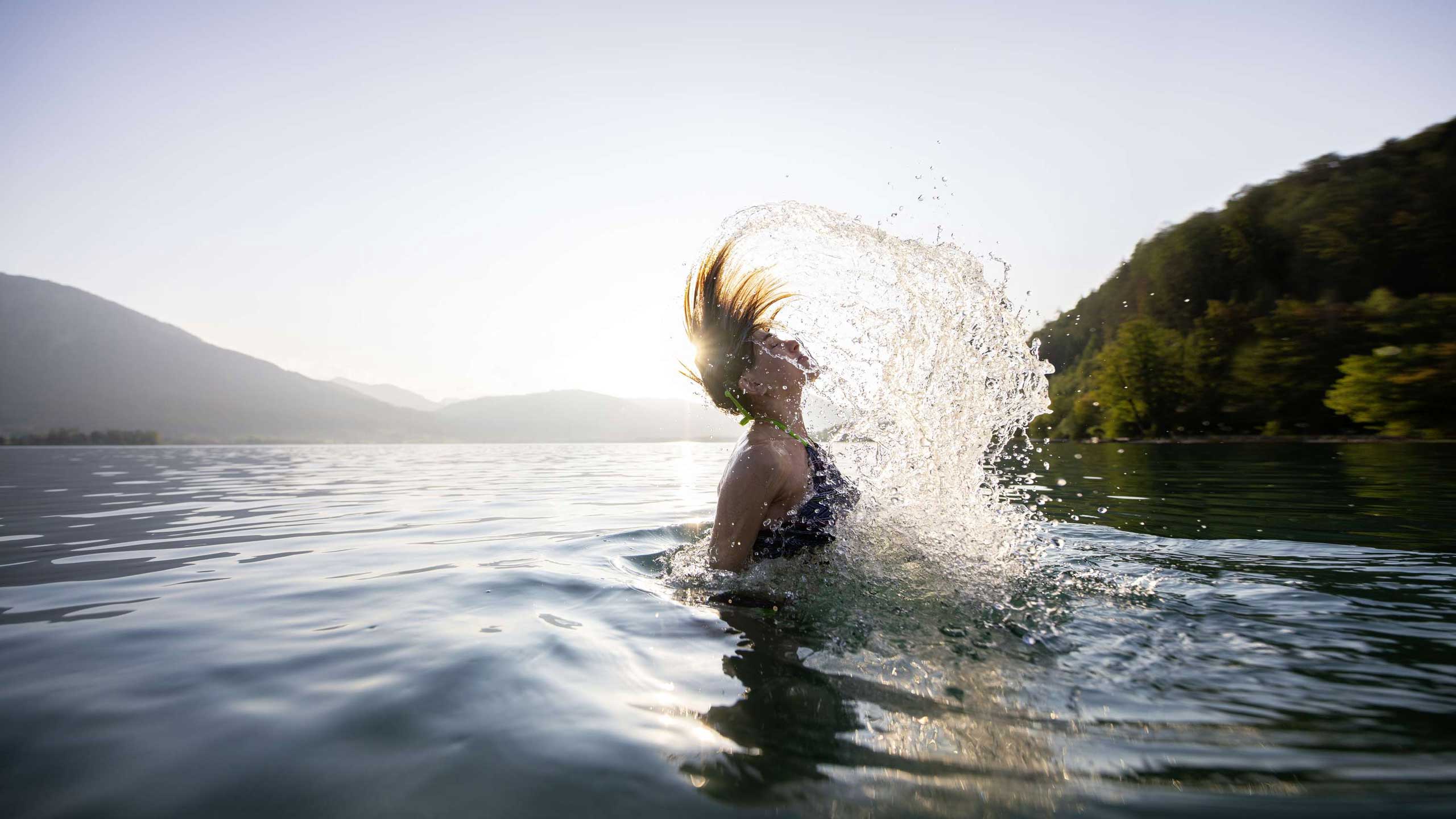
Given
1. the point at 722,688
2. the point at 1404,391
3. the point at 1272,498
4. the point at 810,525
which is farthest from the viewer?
the point at 1404,391

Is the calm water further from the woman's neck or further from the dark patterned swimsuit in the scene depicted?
the woman's neck

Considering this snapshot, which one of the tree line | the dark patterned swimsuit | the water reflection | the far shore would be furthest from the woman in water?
the tree line

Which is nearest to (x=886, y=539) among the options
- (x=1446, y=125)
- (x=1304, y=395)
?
(x=1304, y=395)

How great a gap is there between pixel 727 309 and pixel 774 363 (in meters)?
0.47

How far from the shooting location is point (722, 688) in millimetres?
2900

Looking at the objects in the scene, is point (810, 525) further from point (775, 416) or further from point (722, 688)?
point (722, 688)

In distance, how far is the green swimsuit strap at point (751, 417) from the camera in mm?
4434

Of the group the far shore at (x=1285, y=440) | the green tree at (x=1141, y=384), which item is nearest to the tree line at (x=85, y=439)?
the green tree at (x=1141, y=384)

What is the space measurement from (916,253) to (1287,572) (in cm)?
358

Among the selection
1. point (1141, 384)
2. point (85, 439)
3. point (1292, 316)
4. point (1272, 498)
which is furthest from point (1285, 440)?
point (85, 439)

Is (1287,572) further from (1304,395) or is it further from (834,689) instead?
(1304,395)

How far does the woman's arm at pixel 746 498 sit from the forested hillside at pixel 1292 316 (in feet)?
198

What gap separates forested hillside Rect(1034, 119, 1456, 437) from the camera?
50969 mm

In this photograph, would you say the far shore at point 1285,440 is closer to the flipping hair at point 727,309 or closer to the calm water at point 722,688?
the calm water at point 722,688
